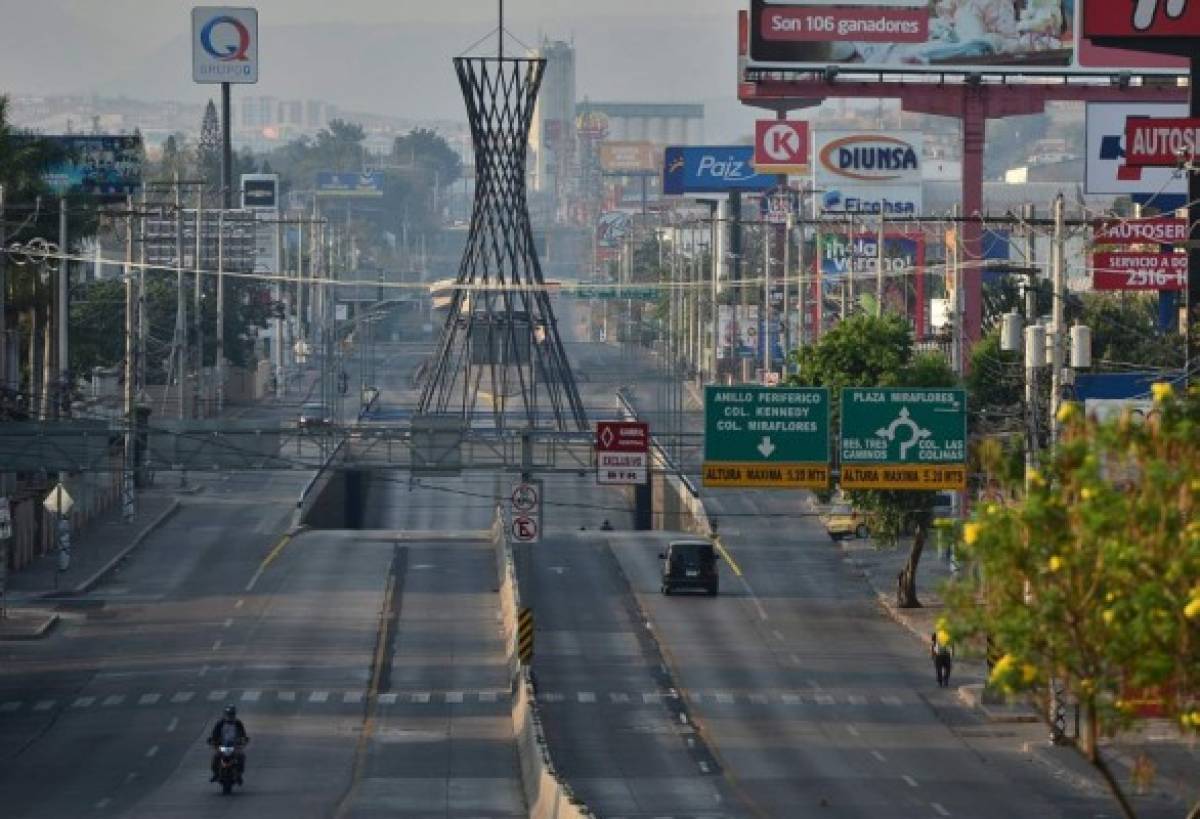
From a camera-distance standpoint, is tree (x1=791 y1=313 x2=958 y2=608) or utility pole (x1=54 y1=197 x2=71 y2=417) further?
utility pole (x1=54 y1=197 x2=71 y2=417)

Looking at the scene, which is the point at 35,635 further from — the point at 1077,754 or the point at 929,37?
the point at 929,37

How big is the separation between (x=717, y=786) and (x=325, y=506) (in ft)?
250

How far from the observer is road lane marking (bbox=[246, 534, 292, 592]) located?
93812 millimetres

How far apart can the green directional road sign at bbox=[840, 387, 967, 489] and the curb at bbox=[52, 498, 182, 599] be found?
33274 mm

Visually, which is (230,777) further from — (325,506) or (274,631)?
(325,506)

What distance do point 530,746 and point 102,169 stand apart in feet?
251

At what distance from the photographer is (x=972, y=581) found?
30.3 meters

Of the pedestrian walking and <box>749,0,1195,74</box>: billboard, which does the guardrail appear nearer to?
the pedestrian walking

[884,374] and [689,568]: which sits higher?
[884,374]

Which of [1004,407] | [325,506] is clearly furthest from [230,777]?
[325,506]

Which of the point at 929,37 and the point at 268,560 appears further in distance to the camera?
the point at 929,37

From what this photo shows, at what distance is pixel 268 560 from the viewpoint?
10062cm

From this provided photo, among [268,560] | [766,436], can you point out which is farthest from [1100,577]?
[268,560]

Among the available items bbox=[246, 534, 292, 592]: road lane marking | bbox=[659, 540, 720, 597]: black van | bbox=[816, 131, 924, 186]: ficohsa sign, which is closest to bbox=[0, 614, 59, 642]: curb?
bbox=[246, 534, 292, 592]: road lane marking
